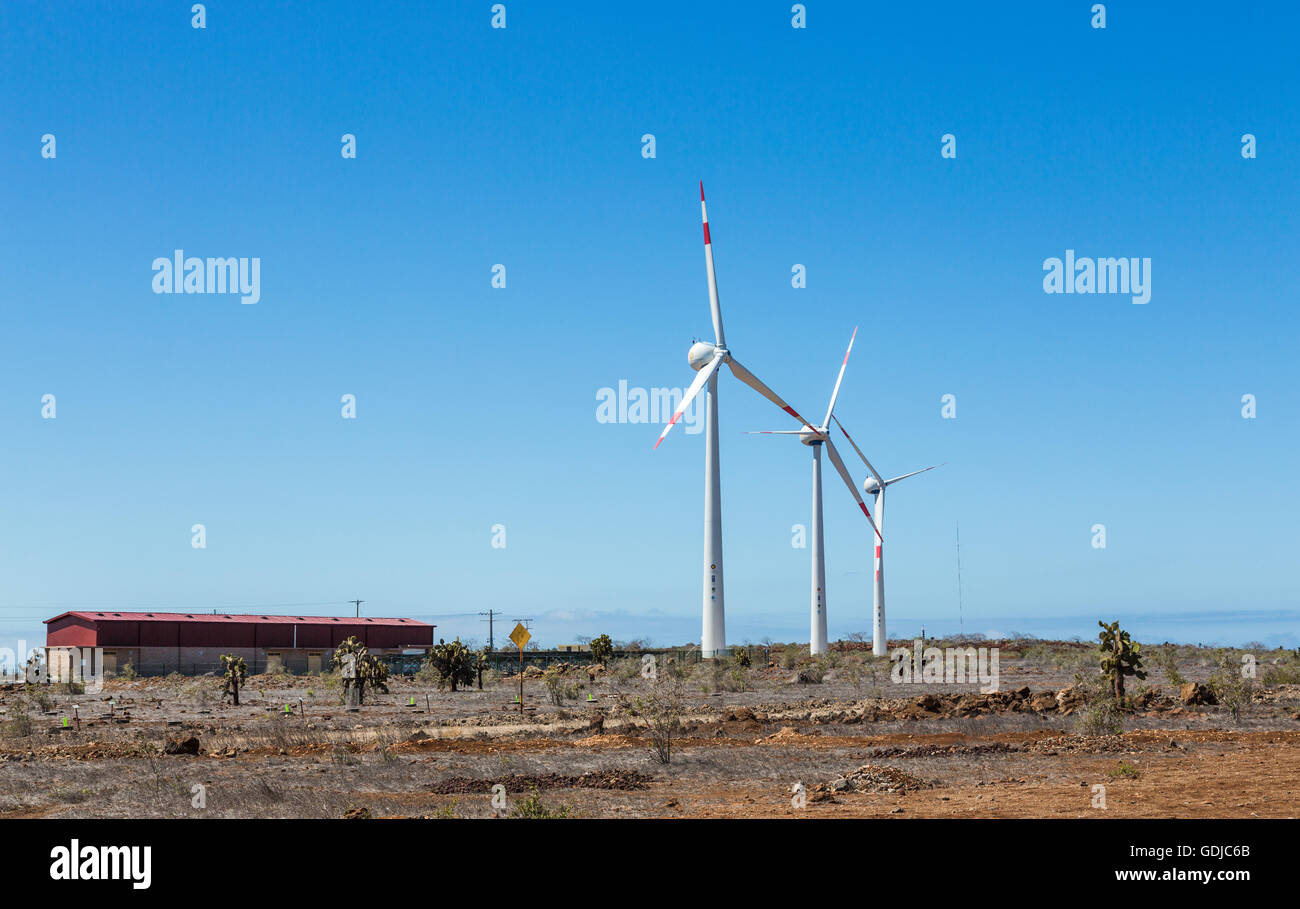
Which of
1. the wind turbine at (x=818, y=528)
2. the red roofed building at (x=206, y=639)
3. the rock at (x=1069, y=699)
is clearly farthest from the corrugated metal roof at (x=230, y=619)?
the rock at (x=1069, y=699)

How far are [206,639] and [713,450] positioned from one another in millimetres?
47945

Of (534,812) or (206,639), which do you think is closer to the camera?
(534,812)

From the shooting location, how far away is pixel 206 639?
91.9m

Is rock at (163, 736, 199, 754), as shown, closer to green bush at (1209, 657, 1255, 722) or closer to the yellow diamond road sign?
the yellow diamond road sign

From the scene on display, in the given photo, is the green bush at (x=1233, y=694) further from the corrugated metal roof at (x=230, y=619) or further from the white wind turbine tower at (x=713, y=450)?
the corrugated metal roof at (x=230, y=619)

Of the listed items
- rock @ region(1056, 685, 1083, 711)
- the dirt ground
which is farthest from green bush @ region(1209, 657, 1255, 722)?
rock @ region(1056, 685, 1083, 711)

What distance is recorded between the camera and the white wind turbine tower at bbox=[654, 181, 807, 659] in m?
69.2

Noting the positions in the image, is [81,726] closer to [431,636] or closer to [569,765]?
[569,765]

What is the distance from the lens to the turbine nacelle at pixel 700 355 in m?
72.8

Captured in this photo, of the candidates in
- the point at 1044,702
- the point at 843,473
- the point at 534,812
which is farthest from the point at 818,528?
the point at 534,812

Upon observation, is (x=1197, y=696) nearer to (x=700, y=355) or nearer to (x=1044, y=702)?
(x=1044, y=702)

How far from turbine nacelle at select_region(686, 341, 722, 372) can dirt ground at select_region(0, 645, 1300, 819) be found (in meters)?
29.5
